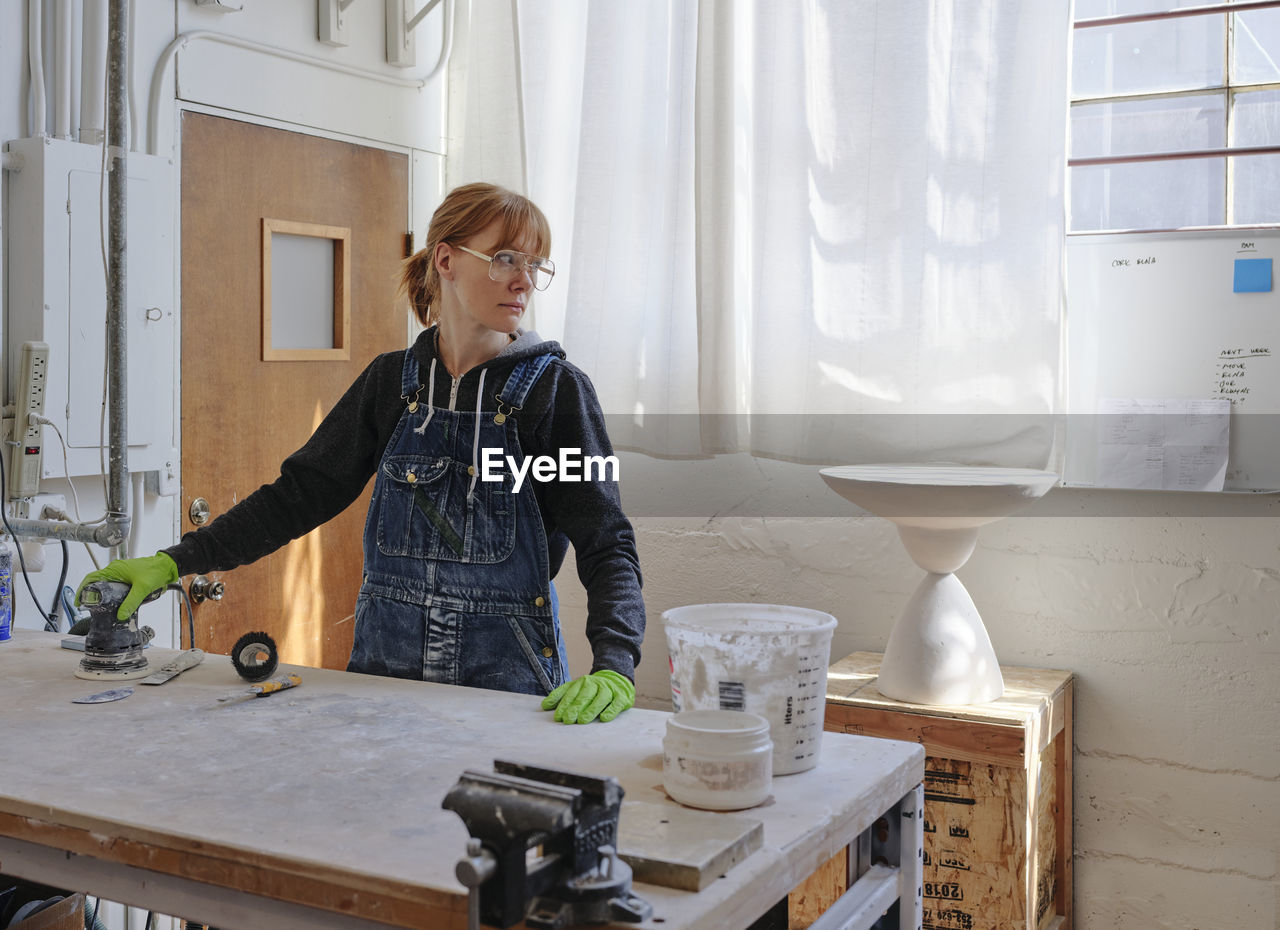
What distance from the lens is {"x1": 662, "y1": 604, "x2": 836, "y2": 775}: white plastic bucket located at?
1305 mm

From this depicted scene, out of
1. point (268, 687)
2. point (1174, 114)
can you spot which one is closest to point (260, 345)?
point (268, 687)

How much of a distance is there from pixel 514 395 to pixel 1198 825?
178 cm

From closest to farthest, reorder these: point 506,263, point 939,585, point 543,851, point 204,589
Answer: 1. point 543,851
2. point 506,263
3. point 939,585
4. point 204,589

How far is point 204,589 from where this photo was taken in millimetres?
2793

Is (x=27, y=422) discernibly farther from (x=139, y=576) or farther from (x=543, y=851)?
(x=543, y=851)

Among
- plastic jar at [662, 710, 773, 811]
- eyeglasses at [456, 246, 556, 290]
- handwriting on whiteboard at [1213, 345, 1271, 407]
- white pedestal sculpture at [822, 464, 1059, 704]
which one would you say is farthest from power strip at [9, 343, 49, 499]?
handwriting on whiteboard at [1213, 345, 1271, 407]

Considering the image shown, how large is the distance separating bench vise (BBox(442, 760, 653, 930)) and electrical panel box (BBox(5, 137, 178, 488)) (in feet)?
5.85

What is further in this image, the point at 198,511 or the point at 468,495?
the point at 198,511

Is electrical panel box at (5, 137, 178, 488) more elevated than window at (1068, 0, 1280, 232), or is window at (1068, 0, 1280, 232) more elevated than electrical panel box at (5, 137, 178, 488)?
window at (1068, 0, 1280, 232)

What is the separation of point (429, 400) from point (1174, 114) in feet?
5.90

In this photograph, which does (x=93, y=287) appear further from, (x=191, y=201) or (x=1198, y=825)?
(x=1198, y=825)

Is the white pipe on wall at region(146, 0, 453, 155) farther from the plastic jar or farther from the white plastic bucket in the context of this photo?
the plastic jar

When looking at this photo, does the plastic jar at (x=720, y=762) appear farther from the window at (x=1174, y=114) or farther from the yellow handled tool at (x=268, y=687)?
the window at (x=1174, y=114)

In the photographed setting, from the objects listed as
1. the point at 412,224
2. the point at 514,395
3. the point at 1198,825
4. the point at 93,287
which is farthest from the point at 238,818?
the point at 412,224
